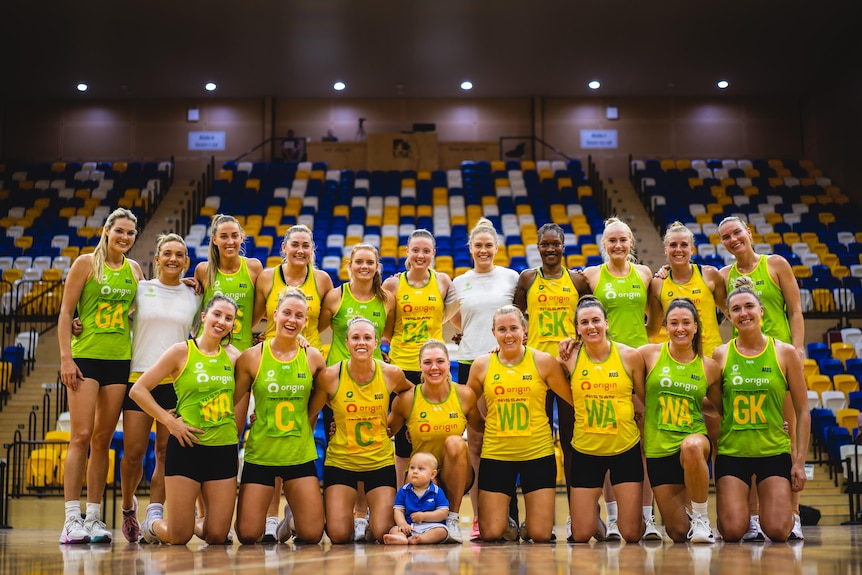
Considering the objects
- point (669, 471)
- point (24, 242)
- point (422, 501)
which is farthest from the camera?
point (24, 242)

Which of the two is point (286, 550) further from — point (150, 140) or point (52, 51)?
point (150, 140)

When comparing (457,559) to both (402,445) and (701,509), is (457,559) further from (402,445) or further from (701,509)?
(402,445)

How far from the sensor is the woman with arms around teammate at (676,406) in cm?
455

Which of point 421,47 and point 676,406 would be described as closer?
point 676,406

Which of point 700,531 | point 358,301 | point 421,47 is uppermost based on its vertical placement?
point 421,47

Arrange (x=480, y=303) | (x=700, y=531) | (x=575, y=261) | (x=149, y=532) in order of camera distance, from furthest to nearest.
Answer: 1. (x=575, y=261)
2. (x=480, y=303)
3. (x=149, y=532)
4. (x=700, y=531)

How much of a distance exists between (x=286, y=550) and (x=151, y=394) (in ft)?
4.50

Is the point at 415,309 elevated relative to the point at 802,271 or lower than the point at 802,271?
lower

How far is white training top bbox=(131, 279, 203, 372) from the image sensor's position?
489 cm

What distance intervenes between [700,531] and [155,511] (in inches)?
116

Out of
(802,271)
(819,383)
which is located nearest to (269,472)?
(819,383)

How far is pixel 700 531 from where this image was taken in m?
4.27

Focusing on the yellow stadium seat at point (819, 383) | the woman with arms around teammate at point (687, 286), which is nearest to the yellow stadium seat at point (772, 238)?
the yellow stadium seat at point (819, 383)

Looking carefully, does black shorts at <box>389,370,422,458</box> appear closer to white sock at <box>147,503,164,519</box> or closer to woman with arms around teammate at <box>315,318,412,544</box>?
woman with arms around teammate at <box>315,318,412,544</box>
